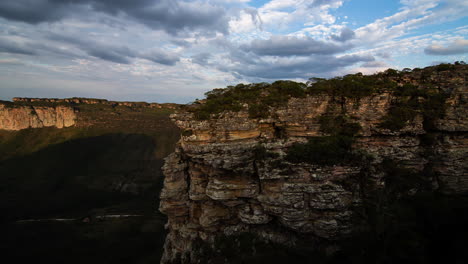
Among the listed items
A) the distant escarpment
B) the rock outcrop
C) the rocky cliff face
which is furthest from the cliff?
the distant escarpment

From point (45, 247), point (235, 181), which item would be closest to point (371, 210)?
point (235, 181)

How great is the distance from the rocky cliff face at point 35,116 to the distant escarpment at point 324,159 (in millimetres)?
129885

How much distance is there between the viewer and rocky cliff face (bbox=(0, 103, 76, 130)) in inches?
4626

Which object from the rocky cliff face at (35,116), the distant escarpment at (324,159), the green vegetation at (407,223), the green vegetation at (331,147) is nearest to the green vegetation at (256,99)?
the distant escarpment at (324,159)

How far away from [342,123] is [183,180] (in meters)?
15.8

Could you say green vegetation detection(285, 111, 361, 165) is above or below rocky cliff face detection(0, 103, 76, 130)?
above

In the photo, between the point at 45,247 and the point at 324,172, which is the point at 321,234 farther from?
the point at 45,247

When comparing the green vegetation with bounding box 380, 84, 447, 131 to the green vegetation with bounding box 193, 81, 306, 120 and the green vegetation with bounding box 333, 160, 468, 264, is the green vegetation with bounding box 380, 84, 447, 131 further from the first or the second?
the green vegetation with bounding box 193, 81, 306, 120

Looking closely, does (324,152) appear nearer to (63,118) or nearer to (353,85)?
(353,85)

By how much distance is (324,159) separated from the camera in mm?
17859

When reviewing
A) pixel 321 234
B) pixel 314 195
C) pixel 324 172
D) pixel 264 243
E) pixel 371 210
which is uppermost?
pixel 324 172

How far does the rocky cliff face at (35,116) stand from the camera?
385 ft

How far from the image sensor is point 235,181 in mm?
19312

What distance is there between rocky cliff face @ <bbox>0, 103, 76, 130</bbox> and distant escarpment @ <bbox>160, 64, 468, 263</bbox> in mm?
129885
